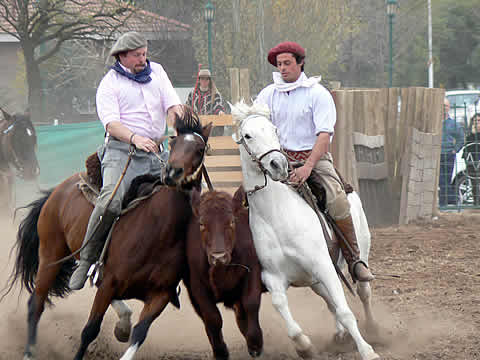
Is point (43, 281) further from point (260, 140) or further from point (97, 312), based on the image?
point (260, 140)

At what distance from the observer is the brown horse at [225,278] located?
16.5 ft

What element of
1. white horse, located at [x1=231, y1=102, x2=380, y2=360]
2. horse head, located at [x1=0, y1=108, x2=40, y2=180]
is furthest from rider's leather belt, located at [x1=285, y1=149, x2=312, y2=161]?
horse head, located at [x1=0, y1=108, x2=40, y2=180]

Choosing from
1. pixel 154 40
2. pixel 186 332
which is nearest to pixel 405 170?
pixel 186 332

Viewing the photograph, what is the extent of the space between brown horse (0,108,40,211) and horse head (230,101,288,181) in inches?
263

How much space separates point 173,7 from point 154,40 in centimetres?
129

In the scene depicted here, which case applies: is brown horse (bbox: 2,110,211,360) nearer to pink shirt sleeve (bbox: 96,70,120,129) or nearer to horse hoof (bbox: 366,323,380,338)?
pink shirt sleeve (bbox: 96,70,120,129)

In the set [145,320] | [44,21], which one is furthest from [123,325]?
[44,21]

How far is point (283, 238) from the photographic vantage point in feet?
17.4

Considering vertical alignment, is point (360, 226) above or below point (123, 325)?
above

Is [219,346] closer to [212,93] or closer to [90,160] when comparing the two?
[90,160]

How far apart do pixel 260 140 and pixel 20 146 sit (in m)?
7.18

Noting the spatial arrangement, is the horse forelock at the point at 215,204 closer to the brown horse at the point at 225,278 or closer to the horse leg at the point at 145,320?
the brown horse at the point at 225,278

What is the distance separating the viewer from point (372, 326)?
6.34 meters

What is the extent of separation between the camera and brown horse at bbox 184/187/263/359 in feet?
16.5
